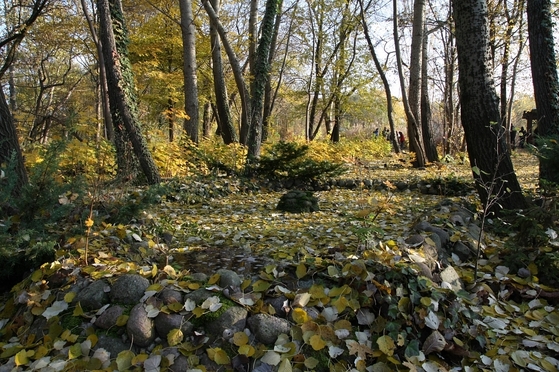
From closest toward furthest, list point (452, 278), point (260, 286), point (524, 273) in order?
point (260, 286) → point (452, 278) → point (524, 273)

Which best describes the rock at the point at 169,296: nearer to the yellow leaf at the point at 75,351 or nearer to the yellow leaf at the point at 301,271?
the yellow leaf at the point at 75,351

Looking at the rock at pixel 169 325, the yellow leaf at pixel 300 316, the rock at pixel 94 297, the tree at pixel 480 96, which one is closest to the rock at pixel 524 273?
the tree at pixel 480 96

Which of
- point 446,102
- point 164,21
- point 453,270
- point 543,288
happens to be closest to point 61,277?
point 453,270

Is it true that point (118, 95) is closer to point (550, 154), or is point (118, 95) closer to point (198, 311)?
point (198, 311)

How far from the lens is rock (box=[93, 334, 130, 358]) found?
71.5 inches

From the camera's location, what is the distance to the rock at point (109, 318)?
190cm

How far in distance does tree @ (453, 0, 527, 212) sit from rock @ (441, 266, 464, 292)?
4.78 ft

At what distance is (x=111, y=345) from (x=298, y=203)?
10.6 ft

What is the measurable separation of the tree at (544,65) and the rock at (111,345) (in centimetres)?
482

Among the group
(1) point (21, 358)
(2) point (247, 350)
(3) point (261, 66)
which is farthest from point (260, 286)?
(3) point (261, 66)

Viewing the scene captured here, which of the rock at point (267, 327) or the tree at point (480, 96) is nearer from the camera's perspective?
the rock at point (267, 327)

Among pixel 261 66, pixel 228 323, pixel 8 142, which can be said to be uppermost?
pixel 261 66

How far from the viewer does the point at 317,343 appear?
1775 millimetres

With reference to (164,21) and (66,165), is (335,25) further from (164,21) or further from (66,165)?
(66,165)
